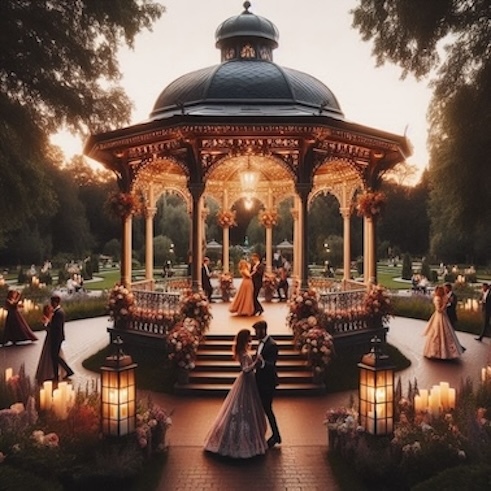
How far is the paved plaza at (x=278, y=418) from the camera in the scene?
6656 millimetres

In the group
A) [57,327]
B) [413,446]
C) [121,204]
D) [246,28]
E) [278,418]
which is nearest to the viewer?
[413,446]

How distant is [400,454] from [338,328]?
6.49 metres

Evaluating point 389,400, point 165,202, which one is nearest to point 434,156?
point 389,400

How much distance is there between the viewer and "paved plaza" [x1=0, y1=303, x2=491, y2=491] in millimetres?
6656

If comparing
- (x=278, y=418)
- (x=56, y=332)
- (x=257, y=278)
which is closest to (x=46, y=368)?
(x=56, y=332)

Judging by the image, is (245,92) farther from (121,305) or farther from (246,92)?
(121,305)

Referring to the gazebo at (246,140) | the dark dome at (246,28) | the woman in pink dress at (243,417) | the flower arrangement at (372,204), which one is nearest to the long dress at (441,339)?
the gazebo at (246,140)

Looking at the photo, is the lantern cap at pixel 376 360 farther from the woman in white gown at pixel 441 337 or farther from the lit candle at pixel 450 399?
the woman in white gown at pixel 441 337

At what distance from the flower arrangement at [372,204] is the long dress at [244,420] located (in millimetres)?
8285

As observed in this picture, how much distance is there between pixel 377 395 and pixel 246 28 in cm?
1418

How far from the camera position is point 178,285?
1870 cm

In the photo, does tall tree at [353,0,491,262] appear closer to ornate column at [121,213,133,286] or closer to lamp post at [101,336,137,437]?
ornate column at [121,213,133,286]

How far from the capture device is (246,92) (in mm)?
15023

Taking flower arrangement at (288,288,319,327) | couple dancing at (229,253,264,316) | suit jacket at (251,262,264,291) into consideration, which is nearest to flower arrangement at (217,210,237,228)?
couple dancing at (229,253,264,316)
